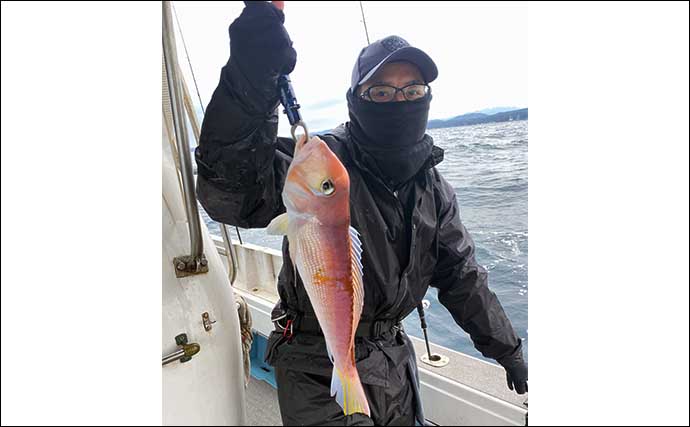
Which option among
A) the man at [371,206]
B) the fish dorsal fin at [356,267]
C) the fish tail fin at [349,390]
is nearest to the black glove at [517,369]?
the man at [371,206]

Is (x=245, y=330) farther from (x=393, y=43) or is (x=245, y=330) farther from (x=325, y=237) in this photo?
(x=393, y=43)

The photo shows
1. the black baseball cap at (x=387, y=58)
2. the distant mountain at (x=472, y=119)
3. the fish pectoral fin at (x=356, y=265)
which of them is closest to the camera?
the fish pectoral fin at (x=356, y=265)

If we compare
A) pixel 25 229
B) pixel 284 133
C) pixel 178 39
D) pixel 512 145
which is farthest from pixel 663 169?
pixel 25 229

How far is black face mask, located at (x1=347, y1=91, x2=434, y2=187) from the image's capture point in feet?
2.16

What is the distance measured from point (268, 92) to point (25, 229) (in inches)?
10.4

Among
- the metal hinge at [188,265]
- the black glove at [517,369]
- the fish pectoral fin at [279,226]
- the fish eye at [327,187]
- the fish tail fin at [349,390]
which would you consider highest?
the fish eye at [327,187]

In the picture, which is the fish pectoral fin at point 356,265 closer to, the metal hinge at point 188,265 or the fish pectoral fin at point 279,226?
the fish pectoral fin at point 279,226

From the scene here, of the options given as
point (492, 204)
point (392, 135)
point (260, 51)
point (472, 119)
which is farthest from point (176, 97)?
point (492, 204)

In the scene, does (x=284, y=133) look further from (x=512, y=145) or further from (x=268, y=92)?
(x=512, y=145)

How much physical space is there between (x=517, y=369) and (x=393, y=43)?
759 mm

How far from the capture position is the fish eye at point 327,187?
0.48 meters

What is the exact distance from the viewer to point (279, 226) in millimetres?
536

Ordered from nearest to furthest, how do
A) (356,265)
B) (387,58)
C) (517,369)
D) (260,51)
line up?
(260,51) → (356,265) → (387,58) → (517,369)

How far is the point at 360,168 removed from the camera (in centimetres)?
73
